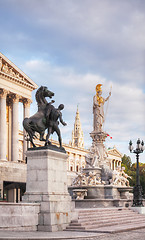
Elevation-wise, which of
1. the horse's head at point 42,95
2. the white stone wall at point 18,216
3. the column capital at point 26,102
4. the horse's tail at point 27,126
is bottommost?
the white stone wall at point 18,216

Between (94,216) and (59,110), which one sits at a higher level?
(59,110)

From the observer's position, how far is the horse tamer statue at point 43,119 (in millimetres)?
17984

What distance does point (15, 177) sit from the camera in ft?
177

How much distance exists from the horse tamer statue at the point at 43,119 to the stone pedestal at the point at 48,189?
927mm

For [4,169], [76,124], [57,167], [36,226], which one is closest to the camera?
[36,226]

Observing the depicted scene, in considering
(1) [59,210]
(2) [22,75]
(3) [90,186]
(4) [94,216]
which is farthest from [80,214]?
(2) [22,75]

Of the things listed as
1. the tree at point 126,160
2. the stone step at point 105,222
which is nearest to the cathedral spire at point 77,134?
the tree at point 126,160

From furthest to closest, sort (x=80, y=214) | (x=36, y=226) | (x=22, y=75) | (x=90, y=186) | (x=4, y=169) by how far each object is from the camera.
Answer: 1. (x=22, y=75)
2. (x=4, y=169)
3. (x=90, y=186)
4. (x=80, y=214)
5. (x=36, y=226)

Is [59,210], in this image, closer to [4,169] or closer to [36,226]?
[36,226]

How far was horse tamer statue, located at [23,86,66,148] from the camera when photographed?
708 inches

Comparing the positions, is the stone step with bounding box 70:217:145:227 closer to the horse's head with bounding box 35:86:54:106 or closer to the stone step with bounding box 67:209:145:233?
the stone step with bounding box 67:209:145:233

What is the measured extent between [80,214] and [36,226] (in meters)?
3.43

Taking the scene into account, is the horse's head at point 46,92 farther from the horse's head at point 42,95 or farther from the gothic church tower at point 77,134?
the gothic church tower at point 77,134

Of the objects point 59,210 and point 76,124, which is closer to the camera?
point 59,210
